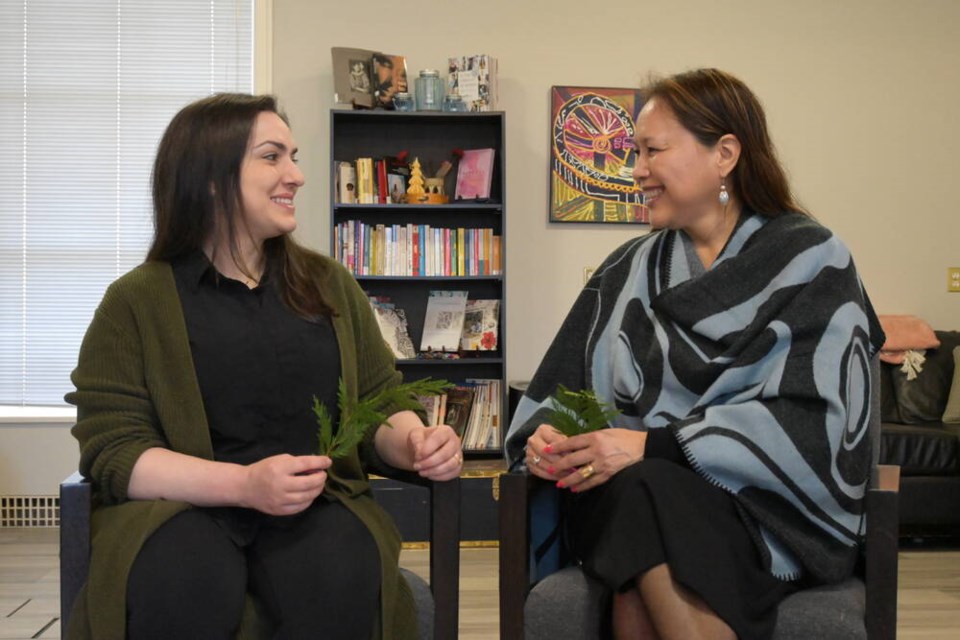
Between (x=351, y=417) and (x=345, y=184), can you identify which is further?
(x=345, y=184)

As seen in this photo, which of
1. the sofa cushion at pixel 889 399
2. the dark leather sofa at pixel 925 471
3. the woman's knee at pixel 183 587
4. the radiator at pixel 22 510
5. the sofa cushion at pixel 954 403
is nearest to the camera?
the woman's knee at pixel 183 587

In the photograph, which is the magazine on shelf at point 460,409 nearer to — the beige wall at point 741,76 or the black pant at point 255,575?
the beige wall at point 741,76

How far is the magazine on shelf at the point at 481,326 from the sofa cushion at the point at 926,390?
1.81 metres

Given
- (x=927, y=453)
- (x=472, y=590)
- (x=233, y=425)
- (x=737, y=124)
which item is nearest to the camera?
(x=233, y=425)

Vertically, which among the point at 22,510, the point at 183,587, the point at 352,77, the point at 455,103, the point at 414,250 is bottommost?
the point at 22,510

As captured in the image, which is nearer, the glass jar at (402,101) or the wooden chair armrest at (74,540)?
the wooden chair armrest at (74,540)

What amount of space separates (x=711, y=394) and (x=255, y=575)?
85cm

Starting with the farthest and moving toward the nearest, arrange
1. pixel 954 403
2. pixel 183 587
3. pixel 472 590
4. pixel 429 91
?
pixel 429 91 < pixel 954 403 < pixel 472 590 < pixel 183 587

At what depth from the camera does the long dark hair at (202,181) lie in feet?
6.35

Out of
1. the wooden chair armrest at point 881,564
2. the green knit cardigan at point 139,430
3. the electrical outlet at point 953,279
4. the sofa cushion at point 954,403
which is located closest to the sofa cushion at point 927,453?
the sofa cushion at point 954,403

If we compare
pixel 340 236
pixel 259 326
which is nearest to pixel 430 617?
pixel 259 326

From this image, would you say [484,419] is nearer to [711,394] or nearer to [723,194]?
[723,194]

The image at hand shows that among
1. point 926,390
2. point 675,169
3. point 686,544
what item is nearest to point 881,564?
point 686,544

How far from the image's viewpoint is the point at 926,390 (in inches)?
189
